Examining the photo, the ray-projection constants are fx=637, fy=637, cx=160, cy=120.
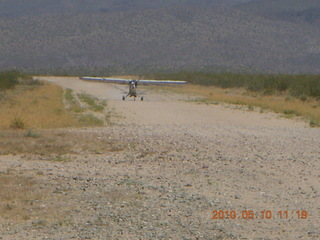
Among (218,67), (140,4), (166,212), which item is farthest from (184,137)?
(140,4)

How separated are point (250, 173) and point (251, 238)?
3.80m

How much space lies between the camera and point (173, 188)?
29.4 ft

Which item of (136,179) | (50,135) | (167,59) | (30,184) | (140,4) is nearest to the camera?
(30,184)

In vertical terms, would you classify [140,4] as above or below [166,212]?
above

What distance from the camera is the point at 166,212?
754 cm

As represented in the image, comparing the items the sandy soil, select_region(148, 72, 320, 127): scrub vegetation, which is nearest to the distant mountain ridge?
select_region(148, 72, 320, 127): scrub vegetation

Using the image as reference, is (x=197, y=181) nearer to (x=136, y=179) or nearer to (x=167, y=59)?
(x=136, y=179)

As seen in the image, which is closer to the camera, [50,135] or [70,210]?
[70,210]

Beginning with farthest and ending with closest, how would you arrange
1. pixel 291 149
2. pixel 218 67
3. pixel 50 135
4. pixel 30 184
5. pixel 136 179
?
pixel 218 67 < pixel 50 135 < pixel 291 149 < pixel 136 179 < pixel 30 184

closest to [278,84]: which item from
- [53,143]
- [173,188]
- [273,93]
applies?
[273,93]
